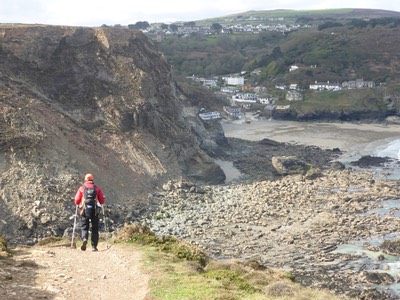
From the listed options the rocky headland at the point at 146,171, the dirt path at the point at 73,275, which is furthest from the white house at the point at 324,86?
the dirt path at the point at 73,275

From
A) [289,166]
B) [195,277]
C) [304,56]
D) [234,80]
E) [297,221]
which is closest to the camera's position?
[195,277]

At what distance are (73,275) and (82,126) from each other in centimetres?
3175

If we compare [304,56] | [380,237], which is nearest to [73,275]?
[380,237]

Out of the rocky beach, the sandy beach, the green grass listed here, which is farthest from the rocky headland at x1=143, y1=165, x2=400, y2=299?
the sandy beach

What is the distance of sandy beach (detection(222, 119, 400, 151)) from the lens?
67.2 metres

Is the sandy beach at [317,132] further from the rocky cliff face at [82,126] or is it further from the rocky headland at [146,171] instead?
the rocky cliff face at [82,126]

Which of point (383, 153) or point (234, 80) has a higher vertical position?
point (234, 80)

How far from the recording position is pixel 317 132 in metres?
75.1

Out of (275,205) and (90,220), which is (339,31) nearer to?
(275,205)

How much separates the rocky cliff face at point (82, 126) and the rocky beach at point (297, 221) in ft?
9.92

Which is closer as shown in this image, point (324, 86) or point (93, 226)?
point (93, 226)

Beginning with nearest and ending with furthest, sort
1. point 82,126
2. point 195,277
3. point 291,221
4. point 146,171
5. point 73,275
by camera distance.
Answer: point 73,275, point 195,277, point 291,221, point 146,171, point 82,126

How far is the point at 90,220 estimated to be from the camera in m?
14.5

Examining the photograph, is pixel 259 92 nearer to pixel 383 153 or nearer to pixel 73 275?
pixel 383 153
